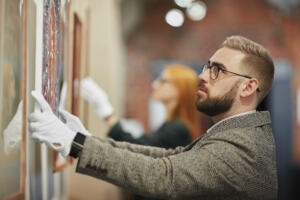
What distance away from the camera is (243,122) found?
1168 millimetres

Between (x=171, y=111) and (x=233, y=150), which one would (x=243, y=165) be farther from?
(x=171, y=111)

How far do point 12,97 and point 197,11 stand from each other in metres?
4.60

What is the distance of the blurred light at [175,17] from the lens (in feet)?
17.4

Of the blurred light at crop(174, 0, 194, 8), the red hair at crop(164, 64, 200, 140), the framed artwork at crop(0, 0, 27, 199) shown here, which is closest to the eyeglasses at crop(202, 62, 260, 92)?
the framed artwork at crop(0, 0, 27, 199)

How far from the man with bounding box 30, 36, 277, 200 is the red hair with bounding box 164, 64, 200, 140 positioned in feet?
3.60

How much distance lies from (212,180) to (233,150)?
0.10 m

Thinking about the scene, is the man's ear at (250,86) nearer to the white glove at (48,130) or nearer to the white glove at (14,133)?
the white glove at (48,130)

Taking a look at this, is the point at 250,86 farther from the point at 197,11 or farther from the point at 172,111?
the point at 197,11

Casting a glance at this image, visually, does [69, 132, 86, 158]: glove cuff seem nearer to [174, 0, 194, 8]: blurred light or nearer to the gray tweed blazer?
the gray tweed blazer

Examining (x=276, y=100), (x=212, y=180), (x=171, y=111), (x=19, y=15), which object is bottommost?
(x=276, y=100)

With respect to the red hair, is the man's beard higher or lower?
higher

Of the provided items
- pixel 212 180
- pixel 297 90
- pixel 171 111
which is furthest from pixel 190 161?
pixel 297 90

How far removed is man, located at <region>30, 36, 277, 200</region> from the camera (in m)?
0.98

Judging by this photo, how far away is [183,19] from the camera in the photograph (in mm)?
5344
